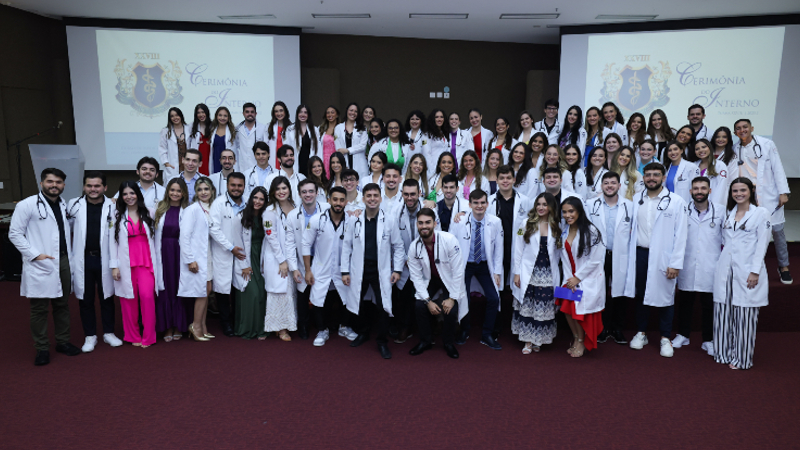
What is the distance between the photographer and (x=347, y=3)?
7.40 meters

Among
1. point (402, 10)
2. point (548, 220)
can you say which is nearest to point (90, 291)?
point (548, 220)

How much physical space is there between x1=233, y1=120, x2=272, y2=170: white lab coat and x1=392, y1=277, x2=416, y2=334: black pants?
2.80 metres

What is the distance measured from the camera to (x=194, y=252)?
13.7 feet

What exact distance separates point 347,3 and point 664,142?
191 inches

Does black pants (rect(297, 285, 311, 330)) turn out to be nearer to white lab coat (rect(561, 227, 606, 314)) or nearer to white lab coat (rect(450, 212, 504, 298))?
white lab coat (rect(450, 212, 504, 298))

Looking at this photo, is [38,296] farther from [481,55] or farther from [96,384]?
[481,55]

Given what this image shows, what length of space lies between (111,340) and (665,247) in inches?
184

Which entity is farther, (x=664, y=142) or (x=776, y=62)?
(x=776, y=62)

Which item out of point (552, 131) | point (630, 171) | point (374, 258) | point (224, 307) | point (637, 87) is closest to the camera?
point (374, 258)

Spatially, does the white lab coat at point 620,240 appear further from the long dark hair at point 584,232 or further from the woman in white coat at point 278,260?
the woman in white coat at point 278,260

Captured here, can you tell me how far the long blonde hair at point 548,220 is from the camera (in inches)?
155

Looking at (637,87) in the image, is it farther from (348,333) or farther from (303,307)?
(303,307)

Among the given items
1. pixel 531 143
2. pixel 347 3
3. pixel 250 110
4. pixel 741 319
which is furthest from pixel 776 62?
pixel 250 110

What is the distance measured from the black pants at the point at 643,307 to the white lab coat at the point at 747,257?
50cm
